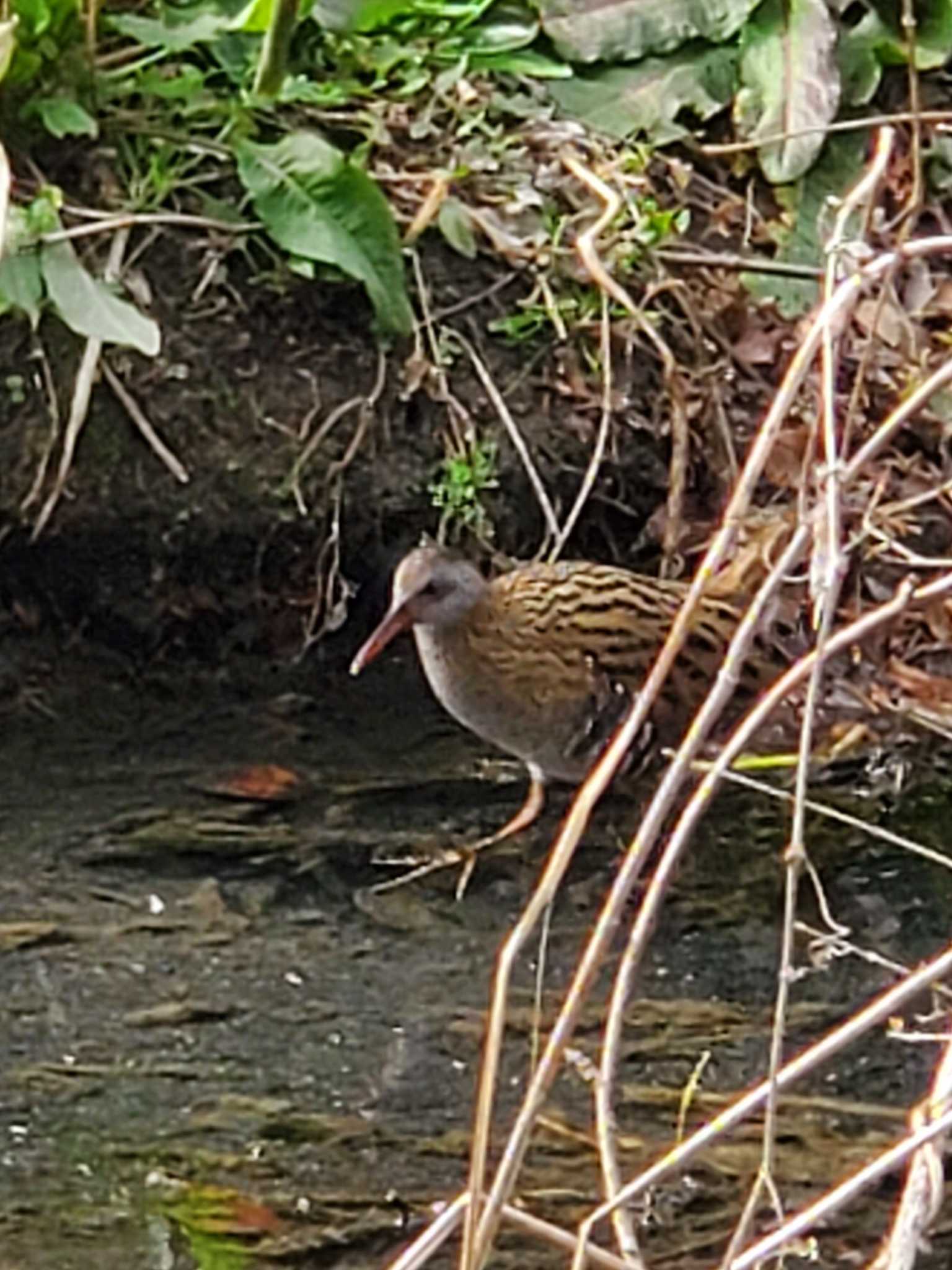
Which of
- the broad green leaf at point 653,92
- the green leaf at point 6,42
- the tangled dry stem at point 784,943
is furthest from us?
the broad green leaf at point 653,92

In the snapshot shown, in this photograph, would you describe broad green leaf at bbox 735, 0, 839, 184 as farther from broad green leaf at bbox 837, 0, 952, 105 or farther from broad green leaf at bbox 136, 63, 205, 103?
broad green leaf at bbox 136, 63, 205, 103

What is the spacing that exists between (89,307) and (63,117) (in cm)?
40

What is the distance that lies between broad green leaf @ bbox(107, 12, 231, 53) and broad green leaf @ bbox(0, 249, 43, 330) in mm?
507

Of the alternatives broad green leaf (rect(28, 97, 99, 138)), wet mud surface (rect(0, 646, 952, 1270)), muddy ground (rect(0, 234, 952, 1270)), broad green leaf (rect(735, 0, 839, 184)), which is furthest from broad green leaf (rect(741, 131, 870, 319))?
broad green leaf (rect(28, 97, 99, 138))

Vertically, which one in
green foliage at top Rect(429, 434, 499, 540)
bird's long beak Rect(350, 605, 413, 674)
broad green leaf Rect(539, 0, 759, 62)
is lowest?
bird's long beak Rect(350, 605, 413, 674)

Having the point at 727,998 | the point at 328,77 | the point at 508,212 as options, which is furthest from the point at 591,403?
the point at 727,998

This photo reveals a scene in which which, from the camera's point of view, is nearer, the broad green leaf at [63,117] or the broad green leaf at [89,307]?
the broad green leaf at [89,307]

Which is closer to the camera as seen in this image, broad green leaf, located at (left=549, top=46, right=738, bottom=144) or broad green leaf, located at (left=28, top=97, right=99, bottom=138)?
broad green leaf, located at (left=28, top=97, right=99, bottom=138)

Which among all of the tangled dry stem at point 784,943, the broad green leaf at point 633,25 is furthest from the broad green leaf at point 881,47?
the tangled dry stem at point 784,943

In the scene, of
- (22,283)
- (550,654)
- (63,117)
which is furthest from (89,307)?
(550,654)

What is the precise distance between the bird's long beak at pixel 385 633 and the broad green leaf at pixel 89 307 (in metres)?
0.53

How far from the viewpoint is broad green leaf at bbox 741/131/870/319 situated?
5062 millimetres

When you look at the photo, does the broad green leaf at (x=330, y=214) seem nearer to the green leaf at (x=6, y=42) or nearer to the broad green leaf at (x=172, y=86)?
the broad green leaf at (x=172, y=86)

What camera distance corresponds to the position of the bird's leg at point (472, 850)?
4.07m
